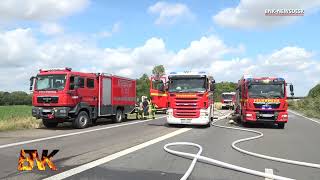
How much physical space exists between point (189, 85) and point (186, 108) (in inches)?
44.2

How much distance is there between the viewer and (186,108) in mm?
20344

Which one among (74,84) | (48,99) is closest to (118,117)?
(74,84)

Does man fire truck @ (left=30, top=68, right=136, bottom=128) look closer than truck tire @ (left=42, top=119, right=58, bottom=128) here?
Yes

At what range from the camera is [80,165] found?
9141mm

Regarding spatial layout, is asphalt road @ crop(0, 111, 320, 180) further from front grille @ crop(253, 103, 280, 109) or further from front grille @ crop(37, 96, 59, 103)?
front grille @ crop(253, 103, 280, 109)

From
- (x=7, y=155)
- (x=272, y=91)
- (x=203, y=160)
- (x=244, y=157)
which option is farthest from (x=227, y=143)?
(x=272, y=91)

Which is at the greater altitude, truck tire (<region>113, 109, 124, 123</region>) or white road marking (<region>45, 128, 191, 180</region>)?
truck tire (<region>113, 109, 124, 123</region>)

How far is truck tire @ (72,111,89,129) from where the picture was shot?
66.1 ft

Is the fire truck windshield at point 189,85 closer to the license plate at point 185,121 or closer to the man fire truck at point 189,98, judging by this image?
the man fire truck at point 189,98

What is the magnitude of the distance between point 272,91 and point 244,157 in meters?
11.4

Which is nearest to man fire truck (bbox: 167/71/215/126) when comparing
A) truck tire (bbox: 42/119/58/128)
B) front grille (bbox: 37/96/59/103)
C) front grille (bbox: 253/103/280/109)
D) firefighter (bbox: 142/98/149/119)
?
front grille (bbox: 253/103/280/109)

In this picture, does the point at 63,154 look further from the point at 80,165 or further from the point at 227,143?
the point at 227,143

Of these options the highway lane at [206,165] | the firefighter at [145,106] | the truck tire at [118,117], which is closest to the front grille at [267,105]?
the highway lane at [206,165]

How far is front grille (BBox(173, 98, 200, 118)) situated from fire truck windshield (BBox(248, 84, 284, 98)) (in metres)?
3.39
